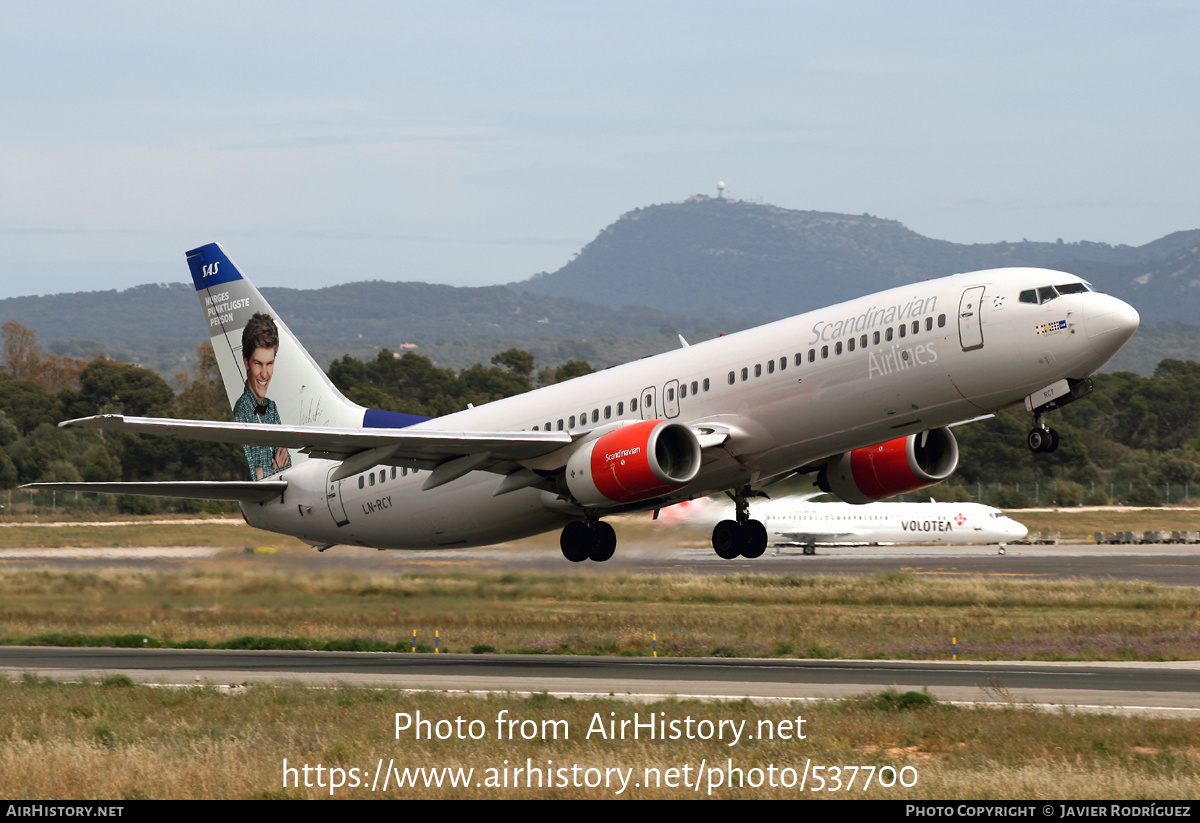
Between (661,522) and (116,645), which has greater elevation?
(661,522)

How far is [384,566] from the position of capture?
124 ft

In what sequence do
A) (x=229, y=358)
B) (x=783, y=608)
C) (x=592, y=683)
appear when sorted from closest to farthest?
(x=592, y=683) → (x=229, y=358) → (x=783, y=608)

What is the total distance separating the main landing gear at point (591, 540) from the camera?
32.8 metres

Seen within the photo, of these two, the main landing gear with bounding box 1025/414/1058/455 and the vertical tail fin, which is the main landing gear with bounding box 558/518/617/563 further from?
the main landing gear with bounding box 1025/414/1058/455

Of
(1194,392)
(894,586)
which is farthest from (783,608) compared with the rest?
(1194,392)

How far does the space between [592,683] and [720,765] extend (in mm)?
11109

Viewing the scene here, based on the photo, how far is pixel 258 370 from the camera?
40000 millimetres

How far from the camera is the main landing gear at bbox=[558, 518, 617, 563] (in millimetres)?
32844

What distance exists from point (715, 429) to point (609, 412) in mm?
3034

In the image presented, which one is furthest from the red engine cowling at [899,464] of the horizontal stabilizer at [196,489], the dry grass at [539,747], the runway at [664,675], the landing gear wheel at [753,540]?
the horizontal stabilizer at [196,489]

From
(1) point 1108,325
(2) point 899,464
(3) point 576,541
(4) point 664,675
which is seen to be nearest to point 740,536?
(4) point 664,675

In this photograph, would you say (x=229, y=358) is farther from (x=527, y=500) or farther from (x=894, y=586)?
(x=894, y=586)

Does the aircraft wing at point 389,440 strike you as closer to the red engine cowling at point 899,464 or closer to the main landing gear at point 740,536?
the main landing gear at point 740,536

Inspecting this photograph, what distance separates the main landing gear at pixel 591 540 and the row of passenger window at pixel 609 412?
2.60 meters
